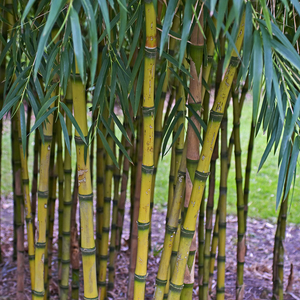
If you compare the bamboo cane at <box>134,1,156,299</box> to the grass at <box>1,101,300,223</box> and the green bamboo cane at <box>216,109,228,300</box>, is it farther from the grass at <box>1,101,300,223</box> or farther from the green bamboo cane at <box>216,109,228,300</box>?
the grass at <box>1,101,300,223</box>

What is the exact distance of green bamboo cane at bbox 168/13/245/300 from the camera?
770 mm

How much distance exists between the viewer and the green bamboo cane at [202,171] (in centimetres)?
77

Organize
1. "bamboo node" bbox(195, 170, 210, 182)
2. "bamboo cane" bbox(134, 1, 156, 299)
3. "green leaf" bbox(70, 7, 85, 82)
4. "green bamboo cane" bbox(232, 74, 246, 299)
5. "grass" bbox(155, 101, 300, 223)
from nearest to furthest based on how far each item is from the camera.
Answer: "green leaf" bbox(70, 7, 85, 82) < "bamboo cane" bbox(134, 1, 156, 299) < "bamboo node" bbox(195, 170, 210, 182) < "green bamboo cane" bbox(232, 74, 246, 299) < "grass" bbox(155, 101, 300, 223)

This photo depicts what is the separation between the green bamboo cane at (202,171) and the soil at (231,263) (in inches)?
32.0

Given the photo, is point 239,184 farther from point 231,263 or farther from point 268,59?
point 231,263

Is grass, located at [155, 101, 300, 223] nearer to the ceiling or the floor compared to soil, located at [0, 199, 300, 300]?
nearer to the ceiling

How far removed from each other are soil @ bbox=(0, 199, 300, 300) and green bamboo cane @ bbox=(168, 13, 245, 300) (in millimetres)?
813

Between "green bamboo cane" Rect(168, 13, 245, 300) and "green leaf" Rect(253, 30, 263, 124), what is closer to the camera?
"green leaf" Rect(253, 30, 263, 124)

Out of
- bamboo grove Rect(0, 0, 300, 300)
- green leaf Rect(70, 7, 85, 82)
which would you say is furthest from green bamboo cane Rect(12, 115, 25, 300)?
green leaf Rect(70, 7, 85, 82)

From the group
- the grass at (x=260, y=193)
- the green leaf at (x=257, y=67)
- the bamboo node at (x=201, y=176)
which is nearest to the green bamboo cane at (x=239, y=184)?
the bamboo node at (x=201, y=176)

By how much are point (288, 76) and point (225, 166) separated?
0.52 meters

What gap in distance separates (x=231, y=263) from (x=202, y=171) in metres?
1.45

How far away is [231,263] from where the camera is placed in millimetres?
2072

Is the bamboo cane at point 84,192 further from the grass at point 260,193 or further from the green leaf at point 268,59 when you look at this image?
the grass at point 260,193
